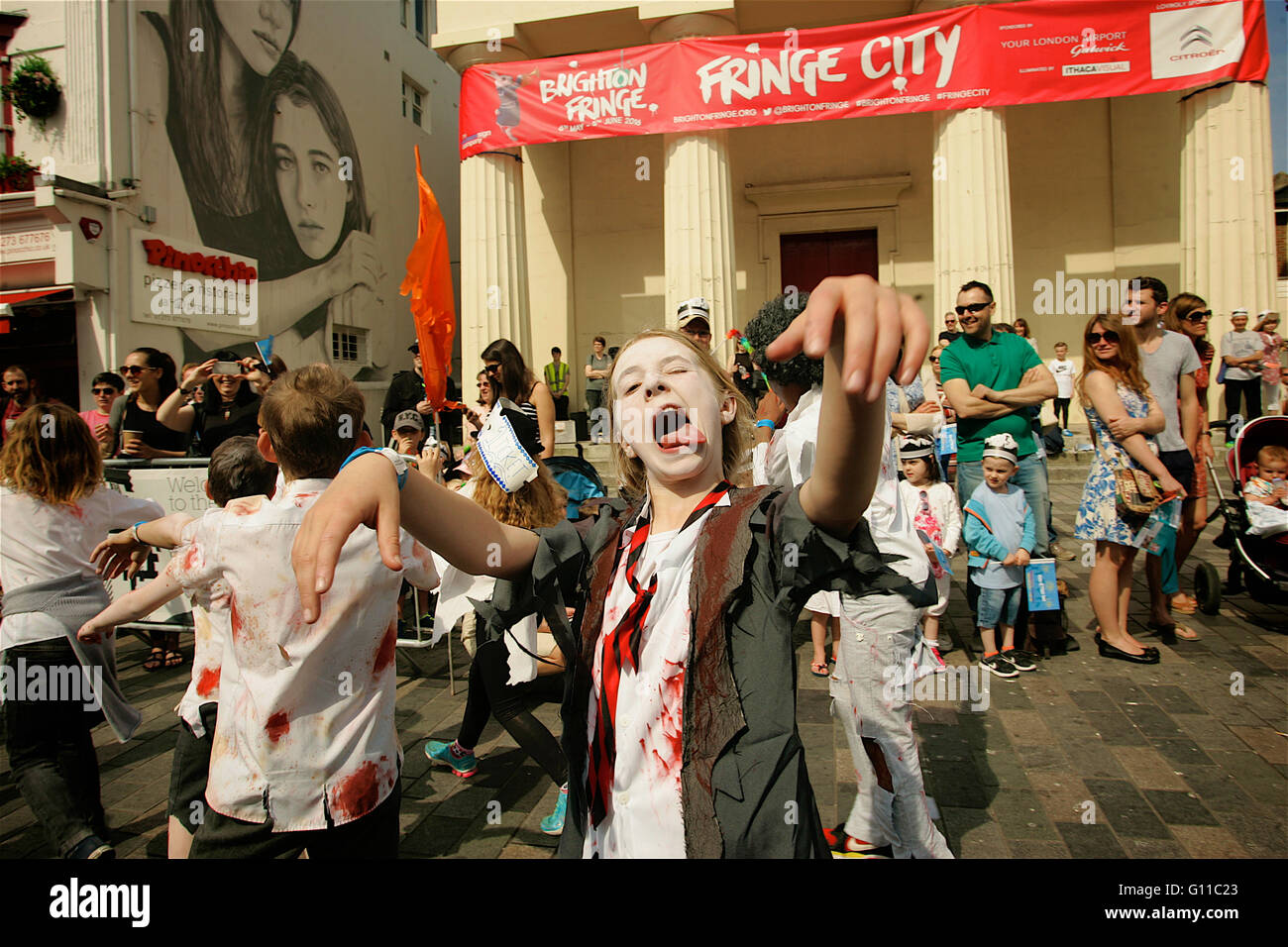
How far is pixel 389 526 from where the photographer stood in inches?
52.2

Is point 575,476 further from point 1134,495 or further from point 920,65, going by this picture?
point 920,65

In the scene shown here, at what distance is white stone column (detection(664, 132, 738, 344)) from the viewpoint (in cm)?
1161

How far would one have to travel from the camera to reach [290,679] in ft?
6.59

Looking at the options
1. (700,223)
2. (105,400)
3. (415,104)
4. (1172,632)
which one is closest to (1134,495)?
(1172,632)

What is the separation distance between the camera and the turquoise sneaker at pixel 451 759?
3.59 m

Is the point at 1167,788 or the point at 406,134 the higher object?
the point at 406,134

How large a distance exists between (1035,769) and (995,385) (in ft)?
7.48

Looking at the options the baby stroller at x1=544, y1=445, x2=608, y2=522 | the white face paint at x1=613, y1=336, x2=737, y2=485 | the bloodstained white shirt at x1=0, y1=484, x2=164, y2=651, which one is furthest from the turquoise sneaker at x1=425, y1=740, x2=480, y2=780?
the white face paint at x1=613, y1=336, x2=737, y2=485

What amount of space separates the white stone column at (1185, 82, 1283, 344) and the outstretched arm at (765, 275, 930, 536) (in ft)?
41.5

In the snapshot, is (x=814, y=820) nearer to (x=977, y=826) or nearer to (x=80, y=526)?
(x=977, y=826)

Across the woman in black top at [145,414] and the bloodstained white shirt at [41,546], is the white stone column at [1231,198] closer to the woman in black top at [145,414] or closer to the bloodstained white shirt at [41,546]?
the woman in black top at [145,414]

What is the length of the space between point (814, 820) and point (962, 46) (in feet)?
37.9

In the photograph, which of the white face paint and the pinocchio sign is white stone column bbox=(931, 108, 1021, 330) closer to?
the white face paint
